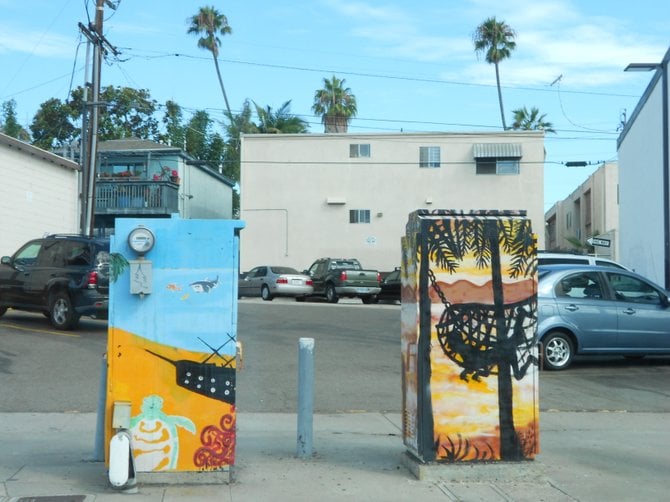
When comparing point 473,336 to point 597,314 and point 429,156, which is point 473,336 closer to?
point 597,314

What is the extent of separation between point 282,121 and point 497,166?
51.1ft

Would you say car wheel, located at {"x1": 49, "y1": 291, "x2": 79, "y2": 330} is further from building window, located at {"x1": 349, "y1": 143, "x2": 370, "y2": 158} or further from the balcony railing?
building window, located at {"x1": 349, "y1": 143, "x2": 370, "y2": 158}

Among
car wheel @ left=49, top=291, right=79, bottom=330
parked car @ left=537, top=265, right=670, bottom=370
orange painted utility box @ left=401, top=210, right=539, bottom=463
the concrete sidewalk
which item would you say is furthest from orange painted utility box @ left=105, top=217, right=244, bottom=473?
car wheel @ left=49, top=291, right=79, bottom=330

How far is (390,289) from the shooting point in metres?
29.8

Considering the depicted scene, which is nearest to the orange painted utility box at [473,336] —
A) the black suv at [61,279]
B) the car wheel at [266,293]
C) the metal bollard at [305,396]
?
the metal bollard at [305,396]

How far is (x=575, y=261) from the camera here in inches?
642

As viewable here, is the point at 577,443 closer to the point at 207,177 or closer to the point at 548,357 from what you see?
the point at 548,357

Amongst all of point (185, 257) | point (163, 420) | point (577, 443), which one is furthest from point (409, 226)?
point (577, 443)

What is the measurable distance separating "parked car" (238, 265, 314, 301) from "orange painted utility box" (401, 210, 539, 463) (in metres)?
24.1

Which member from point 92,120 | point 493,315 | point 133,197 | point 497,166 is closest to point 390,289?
point 92,120

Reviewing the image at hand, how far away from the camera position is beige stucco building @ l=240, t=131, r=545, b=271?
133 ft

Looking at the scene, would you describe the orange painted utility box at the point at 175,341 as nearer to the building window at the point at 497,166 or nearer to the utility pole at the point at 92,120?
the utility pole at the point at 92,120

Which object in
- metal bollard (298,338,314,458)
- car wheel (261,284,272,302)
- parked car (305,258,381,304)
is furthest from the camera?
car wheel (261,284,272,302)

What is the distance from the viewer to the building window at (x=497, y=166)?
40375 mm
